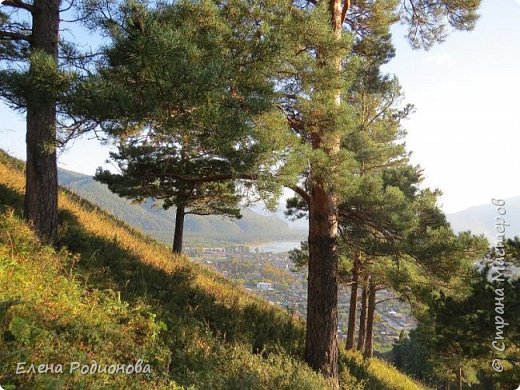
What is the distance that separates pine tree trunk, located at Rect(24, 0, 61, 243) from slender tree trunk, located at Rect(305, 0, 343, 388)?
500 cm

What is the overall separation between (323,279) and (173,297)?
3218 millimetres

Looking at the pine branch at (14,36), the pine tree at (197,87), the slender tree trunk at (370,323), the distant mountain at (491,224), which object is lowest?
the slender tree trunk at (370,323)

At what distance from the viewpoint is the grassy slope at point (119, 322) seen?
11.2ft

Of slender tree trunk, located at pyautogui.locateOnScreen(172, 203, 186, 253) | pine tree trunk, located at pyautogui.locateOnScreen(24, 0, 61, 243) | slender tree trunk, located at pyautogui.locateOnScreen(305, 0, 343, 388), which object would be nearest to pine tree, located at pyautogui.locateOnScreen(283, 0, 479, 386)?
slender tree trunk, located at pyautogui.locateOnScreen(305, 0, 343, 388)

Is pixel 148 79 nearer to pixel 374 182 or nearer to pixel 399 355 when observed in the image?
pixel 374 182

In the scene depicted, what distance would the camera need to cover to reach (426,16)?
8367 mm

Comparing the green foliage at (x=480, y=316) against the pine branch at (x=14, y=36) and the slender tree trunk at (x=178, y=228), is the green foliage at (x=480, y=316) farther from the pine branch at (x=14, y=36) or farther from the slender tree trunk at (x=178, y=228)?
the pine branch at (x=14, y=36)

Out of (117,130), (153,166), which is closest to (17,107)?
(117,130)

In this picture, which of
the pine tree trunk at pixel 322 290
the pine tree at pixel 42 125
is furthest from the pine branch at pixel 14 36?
the pine tree trunk at pixel 322 290

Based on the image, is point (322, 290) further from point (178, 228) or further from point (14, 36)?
point (178, 228)

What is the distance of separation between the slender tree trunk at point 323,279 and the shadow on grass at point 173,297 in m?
0.73

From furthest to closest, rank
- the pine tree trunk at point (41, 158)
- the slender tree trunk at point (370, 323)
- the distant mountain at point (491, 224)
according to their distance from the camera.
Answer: the slender tree trunk at point (370, 323)
the distant mountain at point (491, 224)
the pine tree trunk at point (41, 158)

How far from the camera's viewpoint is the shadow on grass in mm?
5805

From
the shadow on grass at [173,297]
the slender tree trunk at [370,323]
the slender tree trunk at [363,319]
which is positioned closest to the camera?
the shadow on grass at [173,297]
